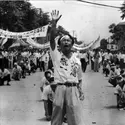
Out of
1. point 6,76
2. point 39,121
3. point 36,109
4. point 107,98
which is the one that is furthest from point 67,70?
point 6,76

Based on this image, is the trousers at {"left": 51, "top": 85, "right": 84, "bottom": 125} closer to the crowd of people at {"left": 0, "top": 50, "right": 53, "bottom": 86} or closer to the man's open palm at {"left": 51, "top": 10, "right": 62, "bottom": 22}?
the man's open palm at {"left": 51, "top": 10, "right": 62, "bottom": 22}

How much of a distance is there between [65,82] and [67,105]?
33cm

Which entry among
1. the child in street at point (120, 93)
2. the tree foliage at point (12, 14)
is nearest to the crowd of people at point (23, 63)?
the child in street at point (120, 93)

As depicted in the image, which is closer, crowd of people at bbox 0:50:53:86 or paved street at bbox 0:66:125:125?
paved street at bbox 0:66:125:125

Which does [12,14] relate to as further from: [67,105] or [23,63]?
[67,105]

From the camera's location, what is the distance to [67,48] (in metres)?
6.55

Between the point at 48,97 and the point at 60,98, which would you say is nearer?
the point at 60,98

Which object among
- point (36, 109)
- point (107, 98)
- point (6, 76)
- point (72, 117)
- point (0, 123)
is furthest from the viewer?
point (6, 76)

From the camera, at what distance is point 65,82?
21.2ft

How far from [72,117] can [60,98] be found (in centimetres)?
32

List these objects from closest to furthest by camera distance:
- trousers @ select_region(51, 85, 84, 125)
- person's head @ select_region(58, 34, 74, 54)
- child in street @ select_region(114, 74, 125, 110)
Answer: trousers @ select_region(51, 85, 84, 125)
person's head @ select_region(58, 34, 74, 54)
child in street @ select_region(114, 74, 125, 110)

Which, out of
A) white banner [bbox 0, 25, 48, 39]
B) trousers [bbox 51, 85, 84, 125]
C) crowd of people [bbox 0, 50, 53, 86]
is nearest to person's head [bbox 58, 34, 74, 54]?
trousers [bbox 51, 85, 84, 125]

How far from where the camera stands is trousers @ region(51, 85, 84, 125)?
6395 mm

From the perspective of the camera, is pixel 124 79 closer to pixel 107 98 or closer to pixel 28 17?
pixel 107 98
